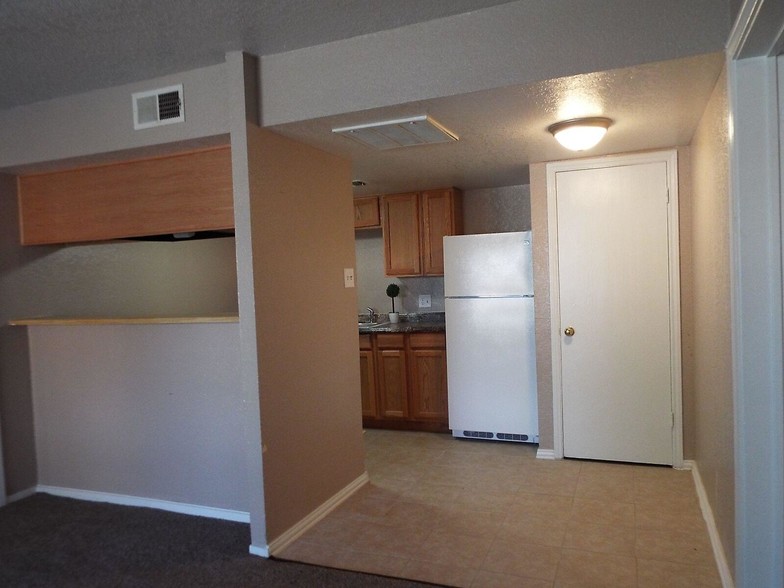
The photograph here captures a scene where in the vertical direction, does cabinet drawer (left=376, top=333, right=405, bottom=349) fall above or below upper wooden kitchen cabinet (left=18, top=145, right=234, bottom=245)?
below

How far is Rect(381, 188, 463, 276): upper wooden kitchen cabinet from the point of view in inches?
183

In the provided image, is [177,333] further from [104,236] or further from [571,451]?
[571,451]

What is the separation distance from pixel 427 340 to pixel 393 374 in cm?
41

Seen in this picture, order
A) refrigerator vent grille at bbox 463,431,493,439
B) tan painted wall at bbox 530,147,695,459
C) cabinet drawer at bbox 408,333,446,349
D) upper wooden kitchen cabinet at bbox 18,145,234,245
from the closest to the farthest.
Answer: upper wooden kitchen cabinet at bbox 18,145,234,245, tan painted wall at bbox 530,147,695,459, refrigerator vent grille at bbox 463,431,493,439, cabinet drawer at bbox 408,333,446,349

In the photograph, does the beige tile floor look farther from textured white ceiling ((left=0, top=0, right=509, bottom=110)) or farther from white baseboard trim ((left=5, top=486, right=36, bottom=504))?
textured white ceiling ((left=0, top=0, right=509, bottom=110))

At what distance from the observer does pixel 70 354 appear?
11.2ft

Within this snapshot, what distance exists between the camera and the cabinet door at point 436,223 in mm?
4641

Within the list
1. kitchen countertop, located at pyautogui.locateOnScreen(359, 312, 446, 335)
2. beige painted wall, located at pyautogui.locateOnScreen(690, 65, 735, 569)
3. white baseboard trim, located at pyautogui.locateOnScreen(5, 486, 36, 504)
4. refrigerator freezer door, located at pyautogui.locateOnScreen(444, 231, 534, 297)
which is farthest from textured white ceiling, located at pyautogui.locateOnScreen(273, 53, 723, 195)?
white baseboard trim, located at pyautogui.locateOnScreen(5, 486, 36, 504)

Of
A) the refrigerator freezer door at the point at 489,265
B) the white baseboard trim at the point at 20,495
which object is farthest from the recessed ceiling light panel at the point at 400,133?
the white baseboard trim at the point at 20,495

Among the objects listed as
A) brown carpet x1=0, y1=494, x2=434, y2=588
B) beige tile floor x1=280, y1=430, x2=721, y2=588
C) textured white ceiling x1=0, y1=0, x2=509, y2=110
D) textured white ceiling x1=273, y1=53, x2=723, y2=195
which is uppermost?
textured white ceiling x1=0, y1=0, x2=509, y2=110

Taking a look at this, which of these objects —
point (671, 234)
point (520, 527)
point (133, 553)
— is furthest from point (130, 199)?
point (671, 234)

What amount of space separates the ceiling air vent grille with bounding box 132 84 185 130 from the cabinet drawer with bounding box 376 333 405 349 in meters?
2.34

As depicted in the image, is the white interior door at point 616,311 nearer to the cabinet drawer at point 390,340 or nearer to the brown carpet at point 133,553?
the cabinet drawer at point 390,340

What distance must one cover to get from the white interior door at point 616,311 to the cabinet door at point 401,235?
4.68 feet
